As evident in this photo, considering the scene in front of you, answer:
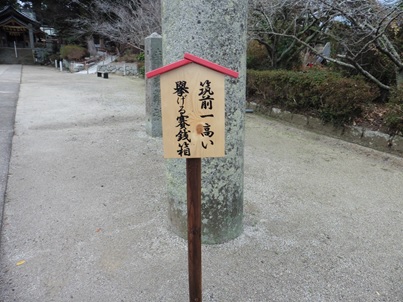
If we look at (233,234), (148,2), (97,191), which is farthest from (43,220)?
(148,2)

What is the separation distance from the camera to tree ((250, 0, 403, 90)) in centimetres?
488

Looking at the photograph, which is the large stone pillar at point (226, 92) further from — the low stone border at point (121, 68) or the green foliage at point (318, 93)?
the low stone border at point (121, 68)

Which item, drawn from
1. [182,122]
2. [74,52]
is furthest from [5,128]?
[74,52]

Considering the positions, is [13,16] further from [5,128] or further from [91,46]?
[5,128]

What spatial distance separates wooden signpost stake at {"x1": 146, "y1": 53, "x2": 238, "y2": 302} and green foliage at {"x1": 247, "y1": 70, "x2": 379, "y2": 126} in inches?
166

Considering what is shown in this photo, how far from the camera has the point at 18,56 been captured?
27938 millimetres

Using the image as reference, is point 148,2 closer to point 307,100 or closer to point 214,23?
point 307,100

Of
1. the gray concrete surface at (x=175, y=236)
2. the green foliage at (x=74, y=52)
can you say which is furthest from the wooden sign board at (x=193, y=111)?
the green foliage at (x=74, y=52)

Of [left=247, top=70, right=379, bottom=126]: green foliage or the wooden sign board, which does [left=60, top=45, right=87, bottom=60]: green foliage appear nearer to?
[left=247, top=70, right=379, bottom=126]: green foliage

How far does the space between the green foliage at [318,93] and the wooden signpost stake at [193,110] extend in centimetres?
422

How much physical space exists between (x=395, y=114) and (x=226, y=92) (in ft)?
11.4

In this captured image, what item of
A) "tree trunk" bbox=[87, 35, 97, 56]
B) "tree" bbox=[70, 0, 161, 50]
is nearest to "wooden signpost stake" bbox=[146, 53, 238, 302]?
"tree" bbox=[70, 0, 161, 50]

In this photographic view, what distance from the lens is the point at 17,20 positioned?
28281 mm

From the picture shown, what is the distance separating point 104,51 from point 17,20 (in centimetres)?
1253
